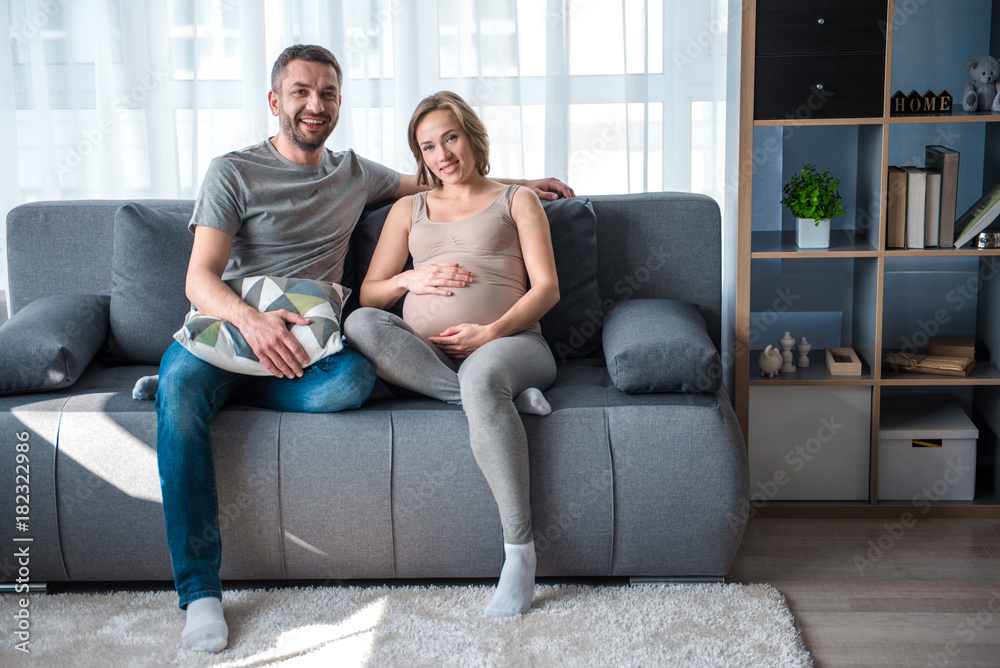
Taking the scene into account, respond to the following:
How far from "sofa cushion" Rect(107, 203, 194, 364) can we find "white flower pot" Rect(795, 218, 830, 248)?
1604 millimetres

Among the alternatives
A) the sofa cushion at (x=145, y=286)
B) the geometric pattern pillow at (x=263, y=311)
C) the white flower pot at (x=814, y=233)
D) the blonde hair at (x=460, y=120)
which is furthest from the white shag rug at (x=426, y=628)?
the blonde hair at (x=460, y=120)

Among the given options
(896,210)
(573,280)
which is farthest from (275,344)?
(896,210)

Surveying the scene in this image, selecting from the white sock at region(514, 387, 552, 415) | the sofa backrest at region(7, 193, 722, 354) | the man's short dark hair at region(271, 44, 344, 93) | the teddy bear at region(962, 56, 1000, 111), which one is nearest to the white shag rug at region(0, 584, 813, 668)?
the white sock at region(514, 387, 552, 415)

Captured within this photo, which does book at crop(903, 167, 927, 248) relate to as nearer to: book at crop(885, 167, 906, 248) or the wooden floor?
book at crop(885, 167, 906, 248)

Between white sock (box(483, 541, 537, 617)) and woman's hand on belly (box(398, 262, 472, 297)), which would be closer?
white sock (box(483, 541, 537, 617))

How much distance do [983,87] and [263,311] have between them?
184cm

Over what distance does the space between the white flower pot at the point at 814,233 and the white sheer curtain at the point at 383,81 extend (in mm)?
637

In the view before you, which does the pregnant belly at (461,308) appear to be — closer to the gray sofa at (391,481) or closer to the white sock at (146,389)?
the gray sofa at (391,481)

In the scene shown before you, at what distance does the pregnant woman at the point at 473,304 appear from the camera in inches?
71.9

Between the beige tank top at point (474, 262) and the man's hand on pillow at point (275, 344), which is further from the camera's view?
the beige tank top at point (474, 262)

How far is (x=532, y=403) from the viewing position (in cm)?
188

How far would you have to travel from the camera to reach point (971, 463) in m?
2.36

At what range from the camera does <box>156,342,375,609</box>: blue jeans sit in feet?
5.90

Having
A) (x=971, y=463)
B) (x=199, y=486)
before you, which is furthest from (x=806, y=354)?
(x=199, y=486)
